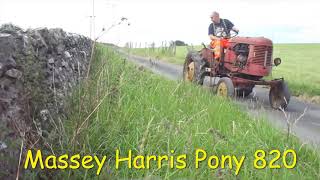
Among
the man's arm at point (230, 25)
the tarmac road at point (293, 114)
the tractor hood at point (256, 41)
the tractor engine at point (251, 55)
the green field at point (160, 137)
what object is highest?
the man's arm at point (230, 25)

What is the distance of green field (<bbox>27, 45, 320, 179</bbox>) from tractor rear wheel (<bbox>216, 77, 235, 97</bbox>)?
9.27ft

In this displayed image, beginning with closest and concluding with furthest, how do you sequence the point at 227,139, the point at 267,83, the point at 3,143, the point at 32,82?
the point at 3,143
the point at 32,82
the point at 227,139
the point at 267,83

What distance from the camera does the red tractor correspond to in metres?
9.36

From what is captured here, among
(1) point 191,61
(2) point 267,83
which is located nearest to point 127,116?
(2) point 267,83

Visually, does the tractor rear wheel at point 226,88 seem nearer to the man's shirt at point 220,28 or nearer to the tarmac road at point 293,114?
the tarmac road at point 293,114

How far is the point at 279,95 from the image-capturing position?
9.39 metres

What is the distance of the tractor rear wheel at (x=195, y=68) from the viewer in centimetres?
1057

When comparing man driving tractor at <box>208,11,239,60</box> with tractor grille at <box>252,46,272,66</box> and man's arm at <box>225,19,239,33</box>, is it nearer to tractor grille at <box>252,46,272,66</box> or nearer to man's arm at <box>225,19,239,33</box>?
man's arm at <box>225,19,239,33</box>

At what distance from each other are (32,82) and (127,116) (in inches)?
58.9

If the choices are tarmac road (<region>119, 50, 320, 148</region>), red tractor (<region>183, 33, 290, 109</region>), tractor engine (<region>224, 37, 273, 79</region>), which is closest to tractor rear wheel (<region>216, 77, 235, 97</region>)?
red tractor (<region>183, 33, 290, 109</region>)

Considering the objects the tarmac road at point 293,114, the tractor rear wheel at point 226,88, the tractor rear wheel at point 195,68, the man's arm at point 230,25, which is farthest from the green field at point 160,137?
the man's arm at point 230,25

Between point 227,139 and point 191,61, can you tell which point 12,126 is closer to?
point 227,139

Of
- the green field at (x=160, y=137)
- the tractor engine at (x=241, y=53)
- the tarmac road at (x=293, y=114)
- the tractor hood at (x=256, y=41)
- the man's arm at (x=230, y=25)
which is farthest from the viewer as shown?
the man's arm at (x=230, y=25)

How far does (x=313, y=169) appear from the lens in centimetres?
413
